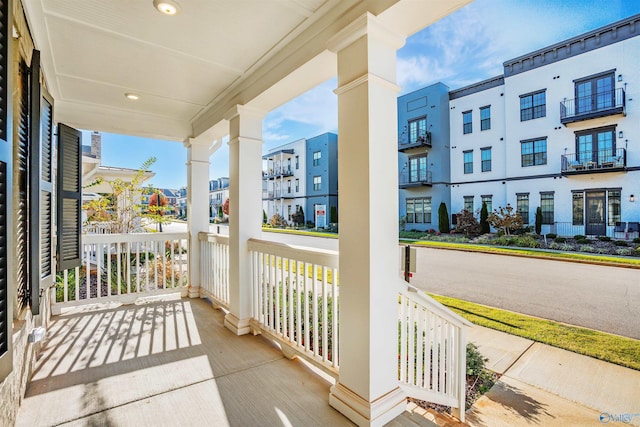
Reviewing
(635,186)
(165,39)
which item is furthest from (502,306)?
(635,186)

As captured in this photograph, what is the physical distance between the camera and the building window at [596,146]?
10.7 meters

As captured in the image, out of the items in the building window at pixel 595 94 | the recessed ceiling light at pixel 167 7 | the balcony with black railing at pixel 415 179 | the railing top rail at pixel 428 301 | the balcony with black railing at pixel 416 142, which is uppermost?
the building window at pixel 595 94

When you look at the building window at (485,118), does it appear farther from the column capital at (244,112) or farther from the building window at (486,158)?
the column capital at (244,112)

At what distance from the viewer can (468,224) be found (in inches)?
524

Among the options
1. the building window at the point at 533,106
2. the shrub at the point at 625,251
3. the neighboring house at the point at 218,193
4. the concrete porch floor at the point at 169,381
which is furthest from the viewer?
the neighboring house at the point at 218,193

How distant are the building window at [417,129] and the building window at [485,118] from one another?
250cm

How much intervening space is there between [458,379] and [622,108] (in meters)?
13.2

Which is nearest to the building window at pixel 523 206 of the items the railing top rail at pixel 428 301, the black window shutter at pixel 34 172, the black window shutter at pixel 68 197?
the railing top rail at pixel 428 301

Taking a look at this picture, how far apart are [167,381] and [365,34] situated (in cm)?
272

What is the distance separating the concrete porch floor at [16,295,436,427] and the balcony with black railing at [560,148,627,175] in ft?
43.1

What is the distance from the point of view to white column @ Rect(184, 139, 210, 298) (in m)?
4.53

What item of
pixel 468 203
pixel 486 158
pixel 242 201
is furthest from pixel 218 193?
pixel 242 201

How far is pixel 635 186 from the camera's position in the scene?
400 inches

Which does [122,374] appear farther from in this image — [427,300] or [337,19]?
[337,19]
